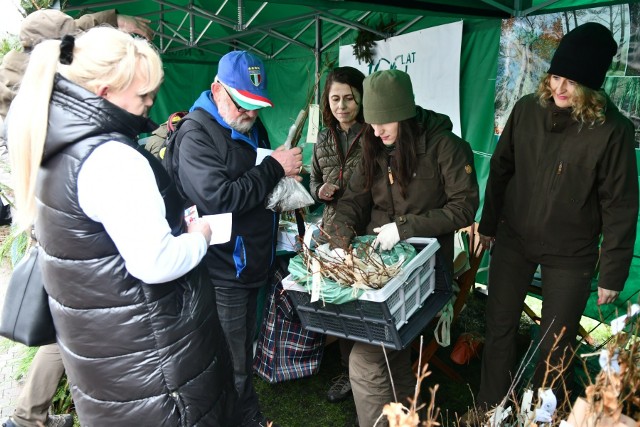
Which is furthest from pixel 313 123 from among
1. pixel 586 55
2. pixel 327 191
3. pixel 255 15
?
pixel 255 15

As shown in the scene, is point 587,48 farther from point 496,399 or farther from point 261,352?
point 261,352

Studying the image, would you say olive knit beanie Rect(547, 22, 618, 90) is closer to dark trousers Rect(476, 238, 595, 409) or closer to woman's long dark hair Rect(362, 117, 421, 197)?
woman's long dark hair Rect(362, 117, 421, 197)

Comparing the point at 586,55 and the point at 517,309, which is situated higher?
the point at 586,55

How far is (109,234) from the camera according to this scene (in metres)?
1.34

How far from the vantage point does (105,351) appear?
1.45 metres

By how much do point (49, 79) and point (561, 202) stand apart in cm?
201

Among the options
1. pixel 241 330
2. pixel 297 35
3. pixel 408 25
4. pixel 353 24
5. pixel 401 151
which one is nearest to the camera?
pixel 401 151

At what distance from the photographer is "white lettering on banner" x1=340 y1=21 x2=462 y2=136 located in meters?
4.27

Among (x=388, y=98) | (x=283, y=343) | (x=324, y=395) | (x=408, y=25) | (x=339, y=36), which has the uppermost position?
(x=339, y=36)

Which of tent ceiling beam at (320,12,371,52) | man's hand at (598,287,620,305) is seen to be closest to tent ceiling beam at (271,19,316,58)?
tent ceiling beam at (320,12,371,52)

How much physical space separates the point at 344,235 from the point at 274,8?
4415 mm

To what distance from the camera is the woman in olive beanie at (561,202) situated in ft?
6.72

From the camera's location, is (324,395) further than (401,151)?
Yes

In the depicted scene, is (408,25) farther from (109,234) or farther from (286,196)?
(109,234)
